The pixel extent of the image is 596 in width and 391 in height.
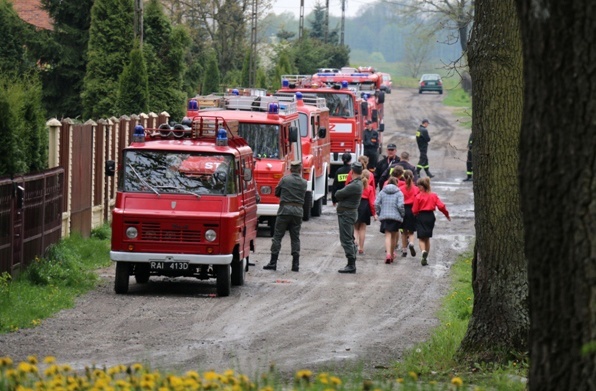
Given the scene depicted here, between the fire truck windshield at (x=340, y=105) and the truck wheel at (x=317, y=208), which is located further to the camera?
the fire truck windshield at (x=340, y=105)

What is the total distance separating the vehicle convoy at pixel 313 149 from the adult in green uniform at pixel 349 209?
686 cm

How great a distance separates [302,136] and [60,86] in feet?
60.5

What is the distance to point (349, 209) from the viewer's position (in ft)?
71.4

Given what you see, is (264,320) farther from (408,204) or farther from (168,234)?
(408,204)

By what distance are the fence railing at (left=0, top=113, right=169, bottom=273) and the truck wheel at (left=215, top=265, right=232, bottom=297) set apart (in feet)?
9.11

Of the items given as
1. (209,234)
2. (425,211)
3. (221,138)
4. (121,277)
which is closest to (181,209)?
(209,234)

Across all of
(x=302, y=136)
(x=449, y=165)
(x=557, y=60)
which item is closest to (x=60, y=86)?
(x=449, y=165)

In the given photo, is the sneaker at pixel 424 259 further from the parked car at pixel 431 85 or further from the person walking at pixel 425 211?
the parked car at pixel 431 85

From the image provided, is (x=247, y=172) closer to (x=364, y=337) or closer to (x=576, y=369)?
(x=364, y=337)

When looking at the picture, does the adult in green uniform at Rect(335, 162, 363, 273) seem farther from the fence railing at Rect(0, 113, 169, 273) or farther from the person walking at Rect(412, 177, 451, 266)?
the fence railing at Rect(0, 113, 169, 273)

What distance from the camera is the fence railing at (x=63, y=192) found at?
17578mm

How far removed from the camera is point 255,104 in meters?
26.9

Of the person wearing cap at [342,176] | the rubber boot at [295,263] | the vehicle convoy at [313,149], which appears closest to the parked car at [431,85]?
the vehicle convoy at [313,149]

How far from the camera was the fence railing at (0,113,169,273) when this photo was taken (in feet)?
57.7
